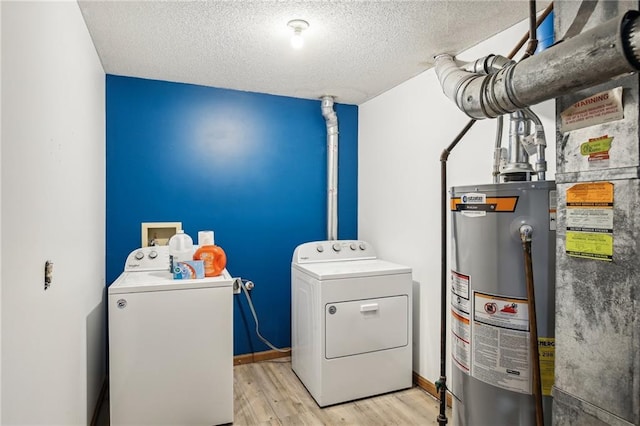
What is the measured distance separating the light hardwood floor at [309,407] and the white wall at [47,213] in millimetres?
923

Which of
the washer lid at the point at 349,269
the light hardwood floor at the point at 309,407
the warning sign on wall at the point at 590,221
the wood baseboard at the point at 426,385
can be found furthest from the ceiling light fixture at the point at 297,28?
the wood baseboard at the point at 426,385

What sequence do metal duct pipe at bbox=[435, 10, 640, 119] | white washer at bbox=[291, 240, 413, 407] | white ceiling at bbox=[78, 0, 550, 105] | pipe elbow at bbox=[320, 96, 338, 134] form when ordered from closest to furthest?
metal duct pipe at bbox=[435, 10, 640, 119] → white ceiling at bbox=[78, 0, 550, 105] → white washer at bbox=[291, 240, 413, 407] → pipe elbow at bbox=[320, 96, 338, 134]

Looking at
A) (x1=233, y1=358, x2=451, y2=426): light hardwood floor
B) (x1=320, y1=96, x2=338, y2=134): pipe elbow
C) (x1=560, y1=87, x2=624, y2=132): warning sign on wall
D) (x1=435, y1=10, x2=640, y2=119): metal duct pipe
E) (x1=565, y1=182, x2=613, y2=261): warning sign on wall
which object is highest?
(x1=320, y1=96, x2=338, y2=134): pipe elbow

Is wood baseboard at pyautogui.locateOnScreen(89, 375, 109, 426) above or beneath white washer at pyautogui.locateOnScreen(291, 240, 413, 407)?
beneath

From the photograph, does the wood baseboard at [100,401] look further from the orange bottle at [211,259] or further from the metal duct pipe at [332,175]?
the metal duct pipe at [332,175]

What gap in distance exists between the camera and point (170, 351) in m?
2.12

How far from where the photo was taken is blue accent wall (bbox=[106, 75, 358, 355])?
9.16 ft

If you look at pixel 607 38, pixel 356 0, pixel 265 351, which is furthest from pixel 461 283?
pixel 265 351

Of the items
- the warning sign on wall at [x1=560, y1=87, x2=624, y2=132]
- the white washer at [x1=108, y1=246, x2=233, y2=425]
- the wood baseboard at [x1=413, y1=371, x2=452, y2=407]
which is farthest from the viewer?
the wood baseboard at [x1=413, y1=371, x2=452, y2=407]

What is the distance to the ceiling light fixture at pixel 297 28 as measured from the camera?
1.93 metres

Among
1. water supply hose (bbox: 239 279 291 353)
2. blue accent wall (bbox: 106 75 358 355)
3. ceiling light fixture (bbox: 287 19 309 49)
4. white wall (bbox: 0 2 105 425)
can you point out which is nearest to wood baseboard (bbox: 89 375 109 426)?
white wall (bbox: 0 2 105 425)

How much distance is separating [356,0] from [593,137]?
122cm

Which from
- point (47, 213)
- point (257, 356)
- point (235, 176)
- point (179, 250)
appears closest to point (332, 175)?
point (235, 176)

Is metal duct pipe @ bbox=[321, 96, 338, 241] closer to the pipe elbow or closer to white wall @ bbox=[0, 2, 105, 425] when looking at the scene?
the pipe elbow
